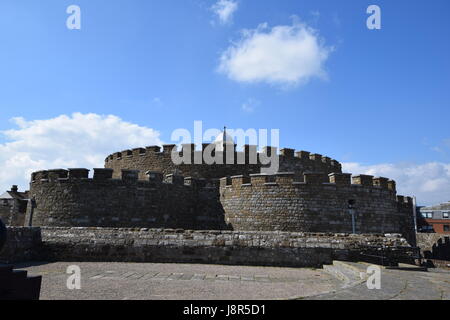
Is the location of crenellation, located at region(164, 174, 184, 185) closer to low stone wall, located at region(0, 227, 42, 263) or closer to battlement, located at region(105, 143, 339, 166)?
battlement, located at region(105, 143, 339, 166)

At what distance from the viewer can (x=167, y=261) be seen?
36.2 feet

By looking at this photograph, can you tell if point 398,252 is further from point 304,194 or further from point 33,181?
point 33,181

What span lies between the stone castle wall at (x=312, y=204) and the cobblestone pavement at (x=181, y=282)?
601cm

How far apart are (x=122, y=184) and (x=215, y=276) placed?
1022cm

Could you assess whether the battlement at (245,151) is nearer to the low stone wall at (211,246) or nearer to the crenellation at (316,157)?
the crenellation at (316,157)

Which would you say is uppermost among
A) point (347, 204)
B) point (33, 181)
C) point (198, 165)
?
point (198, 165)

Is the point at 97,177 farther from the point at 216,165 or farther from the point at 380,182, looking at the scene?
the point at 380,182

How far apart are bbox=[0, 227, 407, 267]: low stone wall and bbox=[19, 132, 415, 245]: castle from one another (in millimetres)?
4615

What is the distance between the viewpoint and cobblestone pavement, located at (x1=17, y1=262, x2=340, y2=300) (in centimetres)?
613

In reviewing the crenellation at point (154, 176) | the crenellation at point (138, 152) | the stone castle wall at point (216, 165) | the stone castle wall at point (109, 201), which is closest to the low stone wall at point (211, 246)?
the stone castle wall at point (109, 201)

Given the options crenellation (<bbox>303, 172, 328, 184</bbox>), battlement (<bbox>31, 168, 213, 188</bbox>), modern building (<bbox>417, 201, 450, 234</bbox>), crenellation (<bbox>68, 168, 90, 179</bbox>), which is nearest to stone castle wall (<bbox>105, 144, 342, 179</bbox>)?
battlement (<bbox>31, 168, 213, 188</bbox>)

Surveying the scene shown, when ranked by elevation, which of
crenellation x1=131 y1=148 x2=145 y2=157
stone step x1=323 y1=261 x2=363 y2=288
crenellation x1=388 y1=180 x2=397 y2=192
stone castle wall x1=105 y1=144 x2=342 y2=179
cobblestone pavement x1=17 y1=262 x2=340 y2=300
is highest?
crenellation x1=131 y1=148 x2=145 y2=157

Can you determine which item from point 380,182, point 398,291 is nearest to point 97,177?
point 398,291

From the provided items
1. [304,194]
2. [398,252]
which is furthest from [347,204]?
[398,252]
